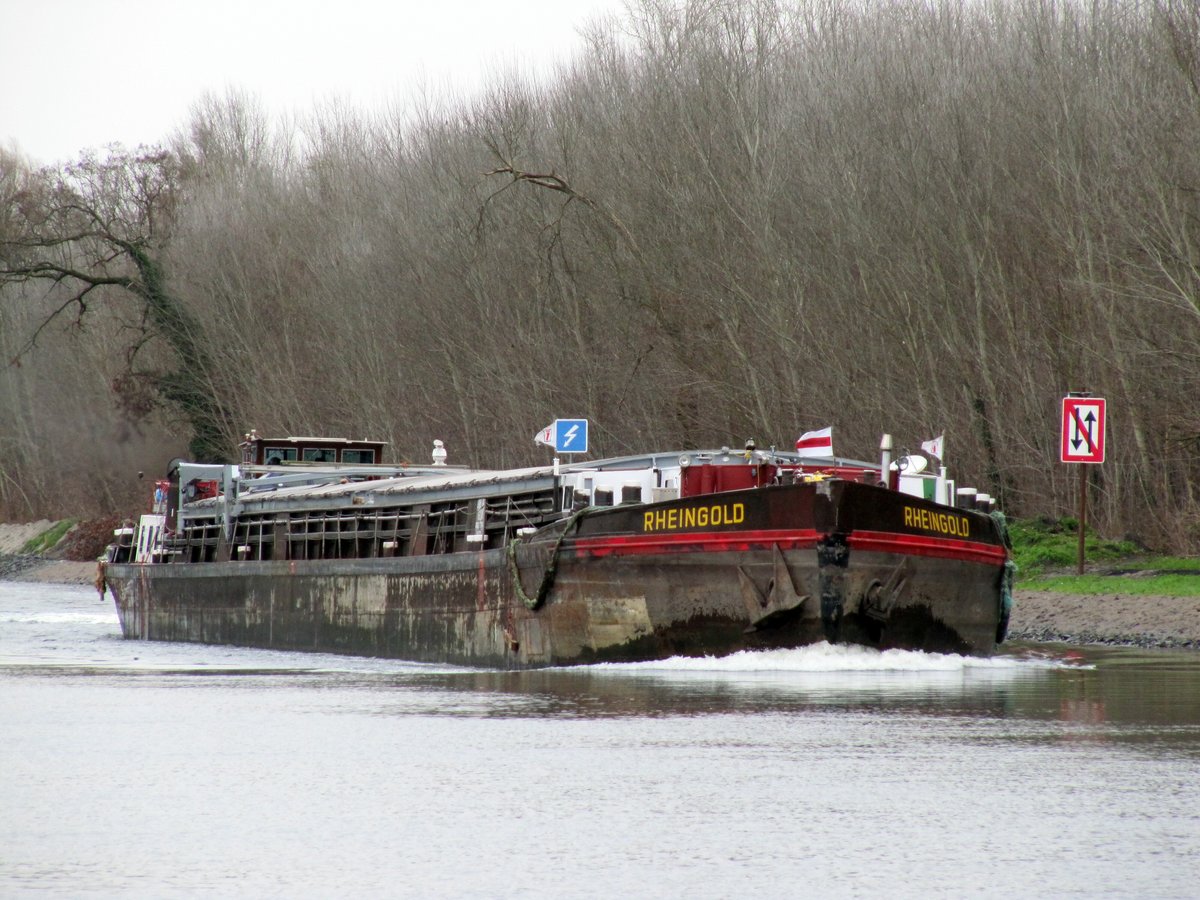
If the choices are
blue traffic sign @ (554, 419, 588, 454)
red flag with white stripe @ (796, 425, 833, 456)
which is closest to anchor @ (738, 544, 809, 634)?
red flag with white stripe @ (796, 425, 833, 456)

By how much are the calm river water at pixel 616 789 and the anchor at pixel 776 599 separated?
1.29 meters

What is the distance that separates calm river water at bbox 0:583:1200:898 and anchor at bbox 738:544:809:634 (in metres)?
1.29

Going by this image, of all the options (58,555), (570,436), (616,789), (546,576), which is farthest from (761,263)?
(58,555)

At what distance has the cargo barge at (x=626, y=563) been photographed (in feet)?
63.1

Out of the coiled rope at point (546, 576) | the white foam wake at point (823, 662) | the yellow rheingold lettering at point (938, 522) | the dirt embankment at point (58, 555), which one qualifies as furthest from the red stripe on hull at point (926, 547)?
the dirt embankment at point (58, 555)

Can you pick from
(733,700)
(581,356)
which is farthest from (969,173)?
(733,700)

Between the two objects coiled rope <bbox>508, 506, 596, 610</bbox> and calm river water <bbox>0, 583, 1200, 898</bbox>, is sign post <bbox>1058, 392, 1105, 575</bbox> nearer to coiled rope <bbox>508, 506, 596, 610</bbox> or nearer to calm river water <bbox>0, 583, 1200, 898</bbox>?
coiled rope <bbox>508, 506, 596, 610</bbox>

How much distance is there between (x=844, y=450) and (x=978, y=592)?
17765 mm

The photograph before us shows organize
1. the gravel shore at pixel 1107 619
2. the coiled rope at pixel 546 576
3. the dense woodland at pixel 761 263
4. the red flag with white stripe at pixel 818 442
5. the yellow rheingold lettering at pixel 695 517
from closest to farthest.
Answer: the yellow rheingold lettering at pixel 695 517
the red flag with white stripe at pixel 818 442
the coiled rope at pixel 546 576
the gravel shore at pixel 1107 619
the dense woodland at pixel 761 263

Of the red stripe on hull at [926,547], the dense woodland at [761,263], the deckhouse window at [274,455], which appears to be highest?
the dense woodland at [761,263]

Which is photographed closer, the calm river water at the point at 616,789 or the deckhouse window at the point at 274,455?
the calm river water at the point at 616,789

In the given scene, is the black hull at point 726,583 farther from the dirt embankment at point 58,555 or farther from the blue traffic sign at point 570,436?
the dirt embankment at point 58,555

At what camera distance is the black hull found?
19.1 m

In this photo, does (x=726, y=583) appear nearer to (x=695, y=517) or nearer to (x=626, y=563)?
(x=695, y=517)
